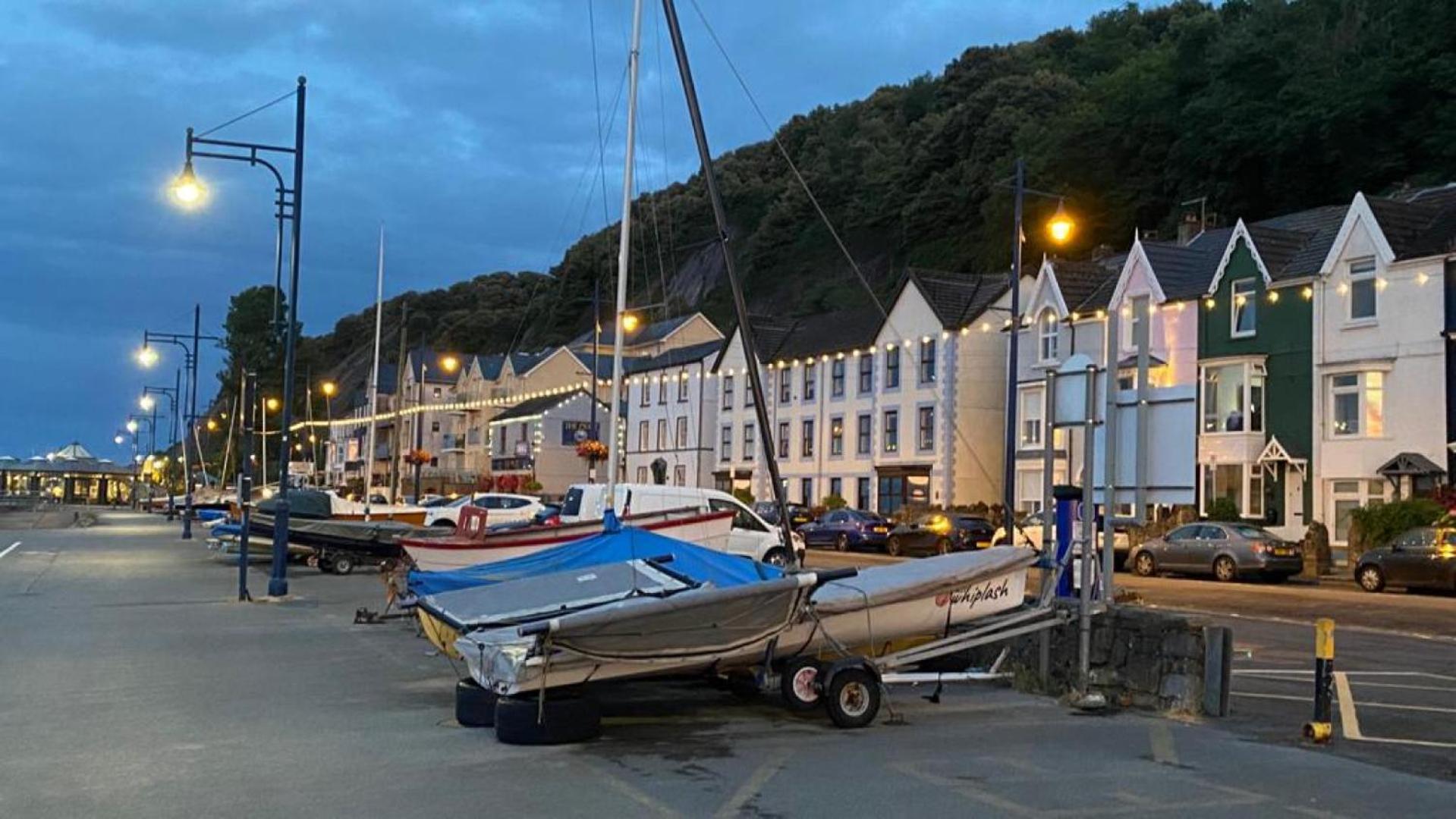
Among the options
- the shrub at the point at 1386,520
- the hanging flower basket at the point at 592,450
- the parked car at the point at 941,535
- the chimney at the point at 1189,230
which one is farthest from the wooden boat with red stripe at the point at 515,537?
the chimney at the point at 1189,230

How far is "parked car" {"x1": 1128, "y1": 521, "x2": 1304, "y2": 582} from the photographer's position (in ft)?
106

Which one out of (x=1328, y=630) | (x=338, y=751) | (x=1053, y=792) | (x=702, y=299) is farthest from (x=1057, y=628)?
(x=702, y=299)

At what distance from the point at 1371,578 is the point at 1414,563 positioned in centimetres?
113

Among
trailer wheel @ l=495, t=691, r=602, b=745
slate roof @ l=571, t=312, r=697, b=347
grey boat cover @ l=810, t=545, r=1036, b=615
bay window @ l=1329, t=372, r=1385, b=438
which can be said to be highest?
slate roof @ l=571, t=312, r=697, b=347

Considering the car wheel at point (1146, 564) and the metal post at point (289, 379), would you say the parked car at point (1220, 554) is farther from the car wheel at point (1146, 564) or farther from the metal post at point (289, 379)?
the metal post at point (289, 379)

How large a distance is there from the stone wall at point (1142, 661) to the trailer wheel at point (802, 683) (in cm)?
293

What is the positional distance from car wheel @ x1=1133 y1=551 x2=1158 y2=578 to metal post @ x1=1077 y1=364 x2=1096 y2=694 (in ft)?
76.5

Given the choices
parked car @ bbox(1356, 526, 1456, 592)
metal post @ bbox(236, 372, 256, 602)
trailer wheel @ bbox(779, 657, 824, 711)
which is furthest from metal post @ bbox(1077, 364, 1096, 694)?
parked car @ bbox(1356, 526, 1456, 592)

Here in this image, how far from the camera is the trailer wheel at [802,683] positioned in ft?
37.4

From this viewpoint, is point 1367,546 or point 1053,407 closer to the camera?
point 1053,407

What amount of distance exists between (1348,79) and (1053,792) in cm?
6377

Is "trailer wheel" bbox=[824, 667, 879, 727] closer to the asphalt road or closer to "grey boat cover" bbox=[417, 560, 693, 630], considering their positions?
the asphalt road

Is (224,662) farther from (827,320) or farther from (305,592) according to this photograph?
(827,320)

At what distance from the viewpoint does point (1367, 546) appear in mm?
35094
